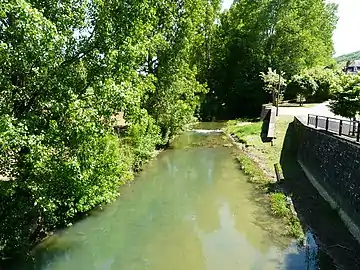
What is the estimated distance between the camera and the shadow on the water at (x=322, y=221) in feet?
30.3

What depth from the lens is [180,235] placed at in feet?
36.0

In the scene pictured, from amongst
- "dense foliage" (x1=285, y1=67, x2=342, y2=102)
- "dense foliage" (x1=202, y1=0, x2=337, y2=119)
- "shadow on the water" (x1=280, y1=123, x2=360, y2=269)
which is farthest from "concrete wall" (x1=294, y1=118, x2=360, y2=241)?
"dense foliage" (x1=202, y1=0, x2=337, y2=119)

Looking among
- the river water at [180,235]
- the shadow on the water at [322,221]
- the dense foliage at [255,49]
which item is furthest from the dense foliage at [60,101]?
the dense foliage at [255,49]

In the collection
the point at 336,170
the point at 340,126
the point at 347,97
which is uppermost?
the point at 347,97

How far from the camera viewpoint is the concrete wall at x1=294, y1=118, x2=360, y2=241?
422 inches

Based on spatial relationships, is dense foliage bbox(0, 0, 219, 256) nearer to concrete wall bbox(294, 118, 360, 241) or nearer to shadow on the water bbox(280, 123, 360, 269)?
shadow on the water bbox(280, 123, 360, 269)

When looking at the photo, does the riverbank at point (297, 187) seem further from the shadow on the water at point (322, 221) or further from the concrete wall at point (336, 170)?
the concrete wall at point (336, 170)

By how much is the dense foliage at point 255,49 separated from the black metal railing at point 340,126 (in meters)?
21.0

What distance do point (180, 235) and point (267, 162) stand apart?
9.48 m

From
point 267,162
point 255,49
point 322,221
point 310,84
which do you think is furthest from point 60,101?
point 255,49

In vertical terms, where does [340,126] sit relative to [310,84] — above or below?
below

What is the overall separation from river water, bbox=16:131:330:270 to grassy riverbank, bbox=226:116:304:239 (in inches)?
15.6

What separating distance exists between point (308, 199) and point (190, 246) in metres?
5.29

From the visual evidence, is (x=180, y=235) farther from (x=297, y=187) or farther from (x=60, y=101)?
(x=297, y=187)
